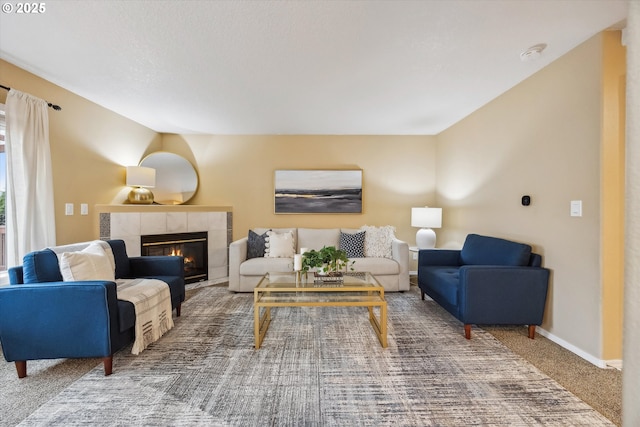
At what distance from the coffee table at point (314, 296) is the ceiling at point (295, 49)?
6.41 feet

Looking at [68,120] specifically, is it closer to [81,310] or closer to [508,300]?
[81,310]

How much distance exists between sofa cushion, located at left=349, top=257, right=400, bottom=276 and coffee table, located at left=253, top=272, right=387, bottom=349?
2.70 feet

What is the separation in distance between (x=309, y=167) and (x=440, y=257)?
8.11 feet

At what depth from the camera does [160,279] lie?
2.82 m

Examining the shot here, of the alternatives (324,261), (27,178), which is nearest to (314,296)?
(324,261)

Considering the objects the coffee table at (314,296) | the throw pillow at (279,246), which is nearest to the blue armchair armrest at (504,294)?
the coffee table at (314,296)

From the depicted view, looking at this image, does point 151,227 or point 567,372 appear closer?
point 567,372

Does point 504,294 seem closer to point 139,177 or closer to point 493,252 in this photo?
point 493,252

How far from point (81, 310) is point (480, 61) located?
11.8ft

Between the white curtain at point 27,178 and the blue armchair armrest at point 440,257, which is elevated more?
the white curtain at point 27,178

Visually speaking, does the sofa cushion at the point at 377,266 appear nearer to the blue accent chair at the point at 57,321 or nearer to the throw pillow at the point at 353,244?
the throw pillow at the point at 353,244

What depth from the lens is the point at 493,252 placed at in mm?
2910

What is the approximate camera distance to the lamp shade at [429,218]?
4145mm

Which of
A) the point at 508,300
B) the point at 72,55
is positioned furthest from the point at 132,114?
the point at 508,300
